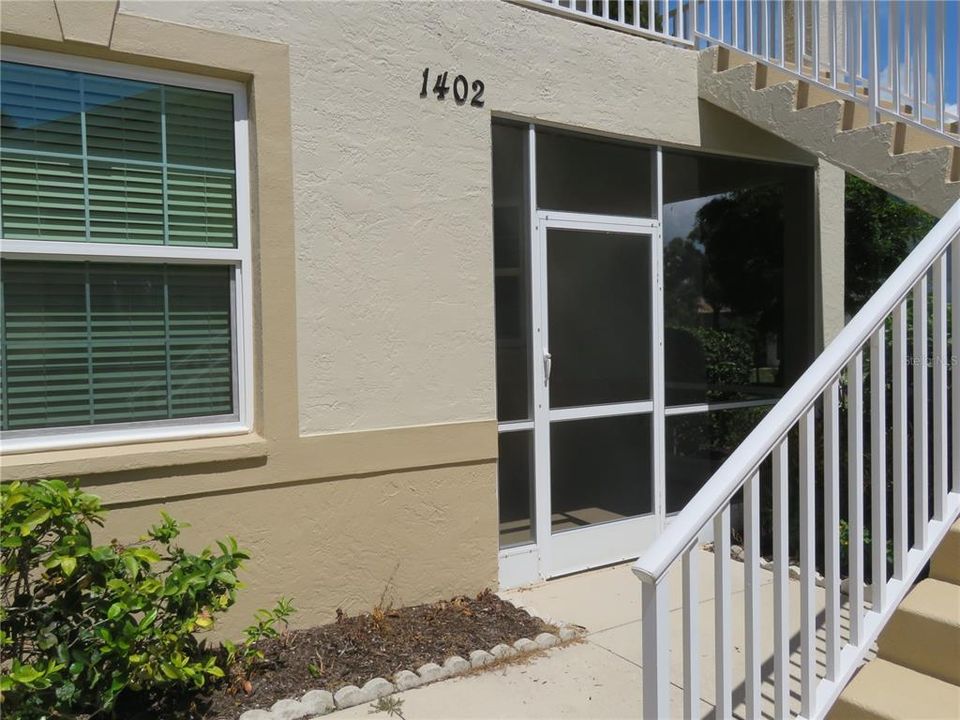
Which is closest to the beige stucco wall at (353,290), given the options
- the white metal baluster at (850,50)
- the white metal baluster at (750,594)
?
the white metal baluster at (850,50)

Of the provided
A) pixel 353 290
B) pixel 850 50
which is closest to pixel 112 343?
pixel 353 290

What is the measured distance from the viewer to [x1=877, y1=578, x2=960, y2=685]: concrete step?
2492 millimetres

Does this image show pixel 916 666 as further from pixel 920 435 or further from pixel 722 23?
pixel 722 23

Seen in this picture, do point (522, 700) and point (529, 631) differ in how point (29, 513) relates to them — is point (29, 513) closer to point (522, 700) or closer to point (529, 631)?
point (522, 700)

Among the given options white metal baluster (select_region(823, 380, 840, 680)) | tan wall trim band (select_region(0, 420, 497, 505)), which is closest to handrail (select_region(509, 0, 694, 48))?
tan wall trim band (select_region(0, 420, 497, 505))

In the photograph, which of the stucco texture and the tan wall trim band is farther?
the stucco texture

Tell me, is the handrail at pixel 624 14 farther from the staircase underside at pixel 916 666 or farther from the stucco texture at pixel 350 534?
the staircase underside at pixel 916 666

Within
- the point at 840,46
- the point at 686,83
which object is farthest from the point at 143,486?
the point at 840,46

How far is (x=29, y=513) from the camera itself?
8.91ft

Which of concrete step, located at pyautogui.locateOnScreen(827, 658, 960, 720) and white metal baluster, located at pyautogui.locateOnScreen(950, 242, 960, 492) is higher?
white metal baluster, located at pyautogui.locateOnScreen(950, 242, 960, 492)

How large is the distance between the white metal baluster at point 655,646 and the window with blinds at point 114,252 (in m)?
2.45

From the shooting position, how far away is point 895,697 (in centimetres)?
244

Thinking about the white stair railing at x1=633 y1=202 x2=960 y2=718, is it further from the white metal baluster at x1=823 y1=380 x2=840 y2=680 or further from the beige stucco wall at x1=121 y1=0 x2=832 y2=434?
the beige stucco wall at x1=121 y1=0 x2=832 y2=434

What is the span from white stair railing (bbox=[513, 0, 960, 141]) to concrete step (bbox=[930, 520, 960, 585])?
2.30 m
